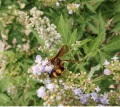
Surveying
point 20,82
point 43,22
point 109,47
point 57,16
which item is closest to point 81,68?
point 109,47

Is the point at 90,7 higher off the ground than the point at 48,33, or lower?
higher

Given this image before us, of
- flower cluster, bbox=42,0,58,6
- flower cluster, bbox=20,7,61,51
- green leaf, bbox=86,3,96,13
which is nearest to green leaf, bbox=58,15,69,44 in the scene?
flower cluster, bbox=20,7,61,51

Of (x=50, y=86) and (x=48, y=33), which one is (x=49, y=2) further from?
(x=50, y=86)

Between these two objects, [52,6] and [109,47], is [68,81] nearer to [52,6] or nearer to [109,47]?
[109,47]

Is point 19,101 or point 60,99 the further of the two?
point 19,101

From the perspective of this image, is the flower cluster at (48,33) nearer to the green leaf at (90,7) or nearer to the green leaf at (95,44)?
the green leaf at (95,44)

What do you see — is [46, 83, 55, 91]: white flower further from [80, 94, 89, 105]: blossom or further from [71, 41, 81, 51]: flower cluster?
[71, 41, 81, 51]: flower cluster

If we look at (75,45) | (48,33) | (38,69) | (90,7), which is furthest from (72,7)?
(38,69)

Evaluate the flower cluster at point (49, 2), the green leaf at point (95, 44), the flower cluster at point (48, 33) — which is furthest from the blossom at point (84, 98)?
the flower cluster at point (49, 2)
